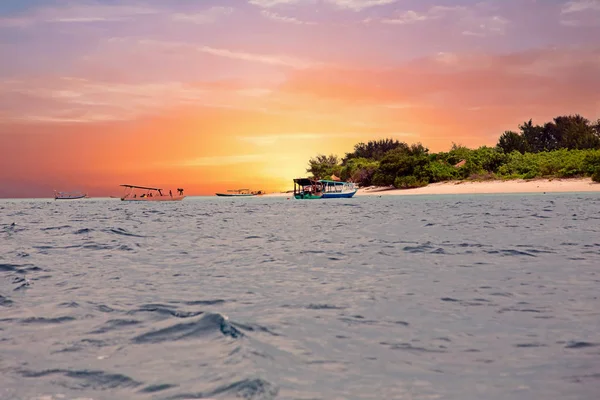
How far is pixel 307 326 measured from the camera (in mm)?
6680

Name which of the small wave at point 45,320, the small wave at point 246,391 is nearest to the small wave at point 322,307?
the small wave at point 246,391

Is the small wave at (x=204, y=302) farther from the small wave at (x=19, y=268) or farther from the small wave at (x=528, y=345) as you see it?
the small wave at (x=19, y=268)

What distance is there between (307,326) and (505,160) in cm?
8696

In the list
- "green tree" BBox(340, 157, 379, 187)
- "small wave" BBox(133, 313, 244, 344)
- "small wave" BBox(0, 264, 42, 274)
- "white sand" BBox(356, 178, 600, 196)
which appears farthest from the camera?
"green tree" BBox(340, 157, 379, 187)

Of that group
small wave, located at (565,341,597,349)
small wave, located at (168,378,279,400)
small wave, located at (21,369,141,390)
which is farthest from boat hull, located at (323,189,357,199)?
small wave, located at (168,378,279,400)

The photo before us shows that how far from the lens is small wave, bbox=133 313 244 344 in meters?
6.25

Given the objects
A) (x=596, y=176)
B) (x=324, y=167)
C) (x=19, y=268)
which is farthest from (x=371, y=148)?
(x=19, y=268)

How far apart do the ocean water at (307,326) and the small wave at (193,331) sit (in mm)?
26

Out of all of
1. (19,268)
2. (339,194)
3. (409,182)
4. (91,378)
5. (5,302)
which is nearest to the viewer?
(91,378)

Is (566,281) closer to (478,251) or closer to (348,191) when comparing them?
(478,251)

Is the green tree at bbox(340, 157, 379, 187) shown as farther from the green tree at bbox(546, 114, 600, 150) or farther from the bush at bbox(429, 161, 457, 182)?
the green tree at bbox(546, 114, 600, 150)

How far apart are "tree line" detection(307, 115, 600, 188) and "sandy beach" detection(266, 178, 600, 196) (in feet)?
4.98

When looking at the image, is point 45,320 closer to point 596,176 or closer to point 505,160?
point 596,176

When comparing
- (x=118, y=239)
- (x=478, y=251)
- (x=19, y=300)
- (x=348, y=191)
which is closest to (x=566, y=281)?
(x=478, y=251)
